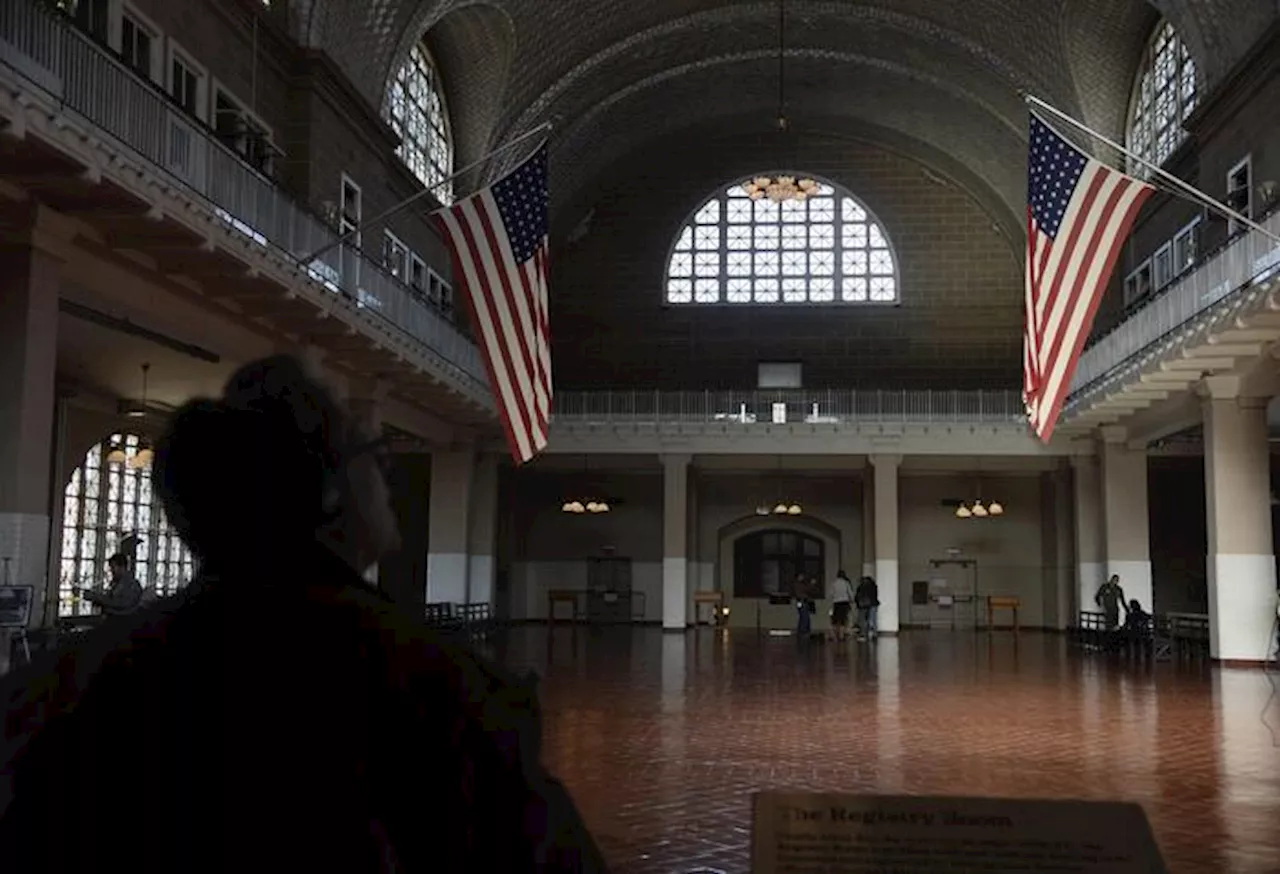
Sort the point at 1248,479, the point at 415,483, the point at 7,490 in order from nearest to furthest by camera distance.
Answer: the point at 7,490 < the point at 1248,479 < the point at 415,483

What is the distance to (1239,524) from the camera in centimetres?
1994

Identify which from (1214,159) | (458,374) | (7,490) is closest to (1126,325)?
(1214,159)

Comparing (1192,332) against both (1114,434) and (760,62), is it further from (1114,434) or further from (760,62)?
(760,62)

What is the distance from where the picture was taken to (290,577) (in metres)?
1.39

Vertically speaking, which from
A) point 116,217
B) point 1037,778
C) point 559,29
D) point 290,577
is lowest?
point 1037,778

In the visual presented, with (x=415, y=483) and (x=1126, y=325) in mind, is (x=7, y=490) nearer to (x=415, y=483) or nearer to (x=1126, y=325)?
(x=1126, y=325)

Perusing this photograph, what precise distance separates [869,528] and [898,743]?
2153 centimetres

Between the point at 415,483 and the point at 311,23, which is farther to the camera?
the point at 415,483

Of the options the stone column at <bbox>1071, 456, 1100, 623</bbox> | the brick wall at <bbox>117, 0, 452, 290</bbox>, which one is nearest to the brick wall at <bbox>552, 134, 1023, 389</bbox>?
the stone column at <bbox>1071, 456, 1100, 623</bbox>

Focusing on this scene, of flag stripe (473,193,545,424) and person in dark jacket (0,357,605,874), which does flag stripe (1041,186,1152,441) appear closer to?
flag stripe (473,193,545,424)

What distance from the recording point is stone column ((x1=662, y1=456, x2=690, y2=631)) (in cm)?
2922

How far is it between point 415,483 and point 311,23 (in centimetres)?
1513

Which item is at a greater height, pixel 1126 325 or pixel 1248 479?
pixel 1126 325

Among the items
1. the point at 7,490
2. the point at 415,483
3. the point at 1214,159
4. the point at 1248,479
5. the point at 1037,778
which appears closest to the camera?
the point at 1037,778
